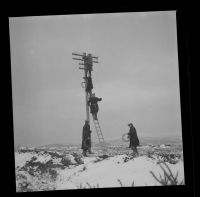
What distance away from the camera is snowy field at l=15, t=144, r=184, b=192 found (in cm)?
351

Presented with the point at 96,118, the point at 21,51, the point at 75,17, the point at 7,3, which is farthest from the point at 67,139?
the point at 7,3

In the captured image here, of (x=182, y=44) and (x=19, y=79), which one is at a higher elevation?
(x=182, y=44)

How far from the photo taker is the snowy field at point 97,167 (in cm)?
351

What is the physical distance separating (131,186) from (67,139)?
0.77 meters

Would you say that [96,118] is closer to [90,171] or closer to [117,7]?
[90,171]

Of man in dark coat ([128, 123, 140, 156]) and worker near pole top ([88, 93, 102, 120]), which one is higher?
worker near pole top ([88, 93, 102, 120])

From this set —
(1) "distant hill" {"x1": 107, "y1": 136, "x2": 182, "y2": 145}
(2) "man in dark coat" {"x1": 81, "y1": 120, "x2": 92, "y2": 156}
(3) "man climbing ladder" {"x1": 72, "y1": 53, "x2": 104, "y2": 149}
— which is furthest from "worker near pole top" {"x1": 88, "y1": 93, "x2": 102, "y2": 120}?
(1) "distant hill" {"x1": 107, "y1": 136, "x2": 182, "y2": 145}

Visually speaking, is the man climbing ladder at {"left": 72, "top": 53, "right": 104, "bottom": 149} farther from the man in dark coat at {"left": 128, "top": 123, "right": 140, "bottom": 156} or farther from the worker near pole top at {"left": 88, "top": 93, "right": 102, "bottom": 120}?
the man in dark coat at {"left": 128, "top": 123, "right": 140, "bottom": 156}

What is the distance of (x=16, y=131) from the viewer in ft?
11.5

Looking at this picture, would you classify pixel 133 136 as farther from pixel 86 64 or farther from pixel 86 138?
pixel 86 64

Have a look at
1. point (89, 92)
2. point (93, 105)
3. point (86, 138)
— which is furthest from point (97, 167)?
point (89, 92)

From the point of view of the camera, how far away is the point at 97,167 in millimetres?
3543

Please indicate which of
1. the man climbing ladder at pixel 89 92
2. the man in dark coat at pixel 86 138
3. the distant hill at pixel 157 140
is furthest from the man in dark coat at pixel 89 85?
the distant hill at pixel 157 140

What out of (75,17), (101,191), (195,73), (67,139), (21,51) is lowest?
(101,191)
